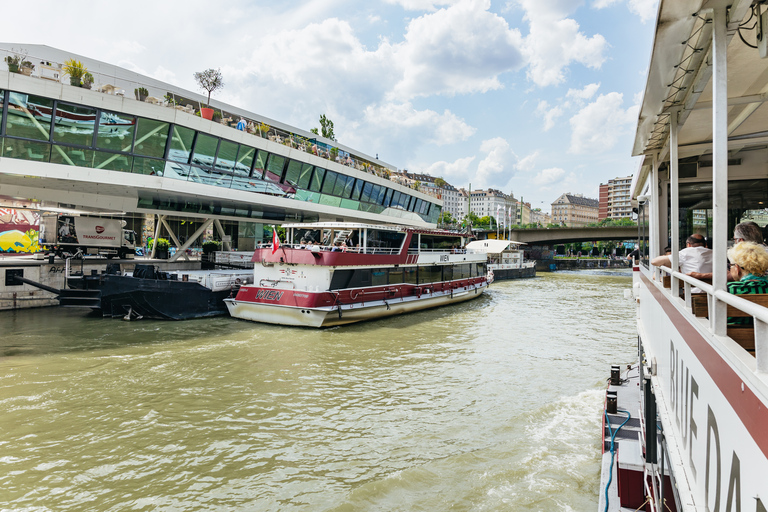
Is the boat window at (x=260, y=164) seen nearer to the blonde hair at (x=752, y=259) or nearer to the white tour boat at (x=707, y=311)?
the white tour boat at (x=707, y=311)

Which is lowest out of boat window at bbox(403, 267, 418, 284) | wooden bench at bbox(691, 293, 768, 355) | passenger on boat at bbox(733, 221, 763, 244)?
boat window at bbox(403, 267, 418, 284)

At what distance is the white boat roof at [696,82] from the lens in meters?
2.63

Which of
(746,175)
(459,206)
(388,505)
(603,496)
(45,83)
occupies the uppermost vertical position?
(459,206)

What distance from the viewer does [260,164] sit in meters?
22.6

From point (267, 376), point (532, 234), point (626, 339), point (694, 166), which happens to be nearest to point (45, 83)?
point (267, 376)

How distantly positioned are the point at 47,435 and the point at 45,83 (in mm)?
13767

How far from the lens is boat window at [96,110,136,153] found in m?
16.9

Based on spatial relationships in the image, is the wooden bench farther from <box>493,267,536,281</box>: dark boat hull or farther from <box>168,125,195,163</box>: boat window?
<box>493,267,536,281</box>: dark boat hull

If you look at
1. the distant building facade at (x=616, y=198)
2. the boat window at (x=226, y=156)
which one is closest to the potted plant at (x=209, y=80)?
the boat window at (x=226, y=156)

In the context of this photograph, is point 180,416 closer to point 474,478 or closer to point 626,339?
point 474,478

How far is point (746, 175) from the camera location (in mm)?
5852

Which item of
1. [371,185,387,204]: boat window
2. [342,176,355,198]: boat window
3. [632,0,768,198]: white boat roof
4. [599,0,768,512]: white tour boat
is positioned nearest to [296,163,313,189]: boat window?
[342,176,355,198]: boat window

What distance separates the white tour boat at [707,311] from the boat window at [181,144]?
58.9 ft

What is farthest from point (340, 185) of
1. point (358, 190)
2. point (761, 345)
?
point (761, 345)
